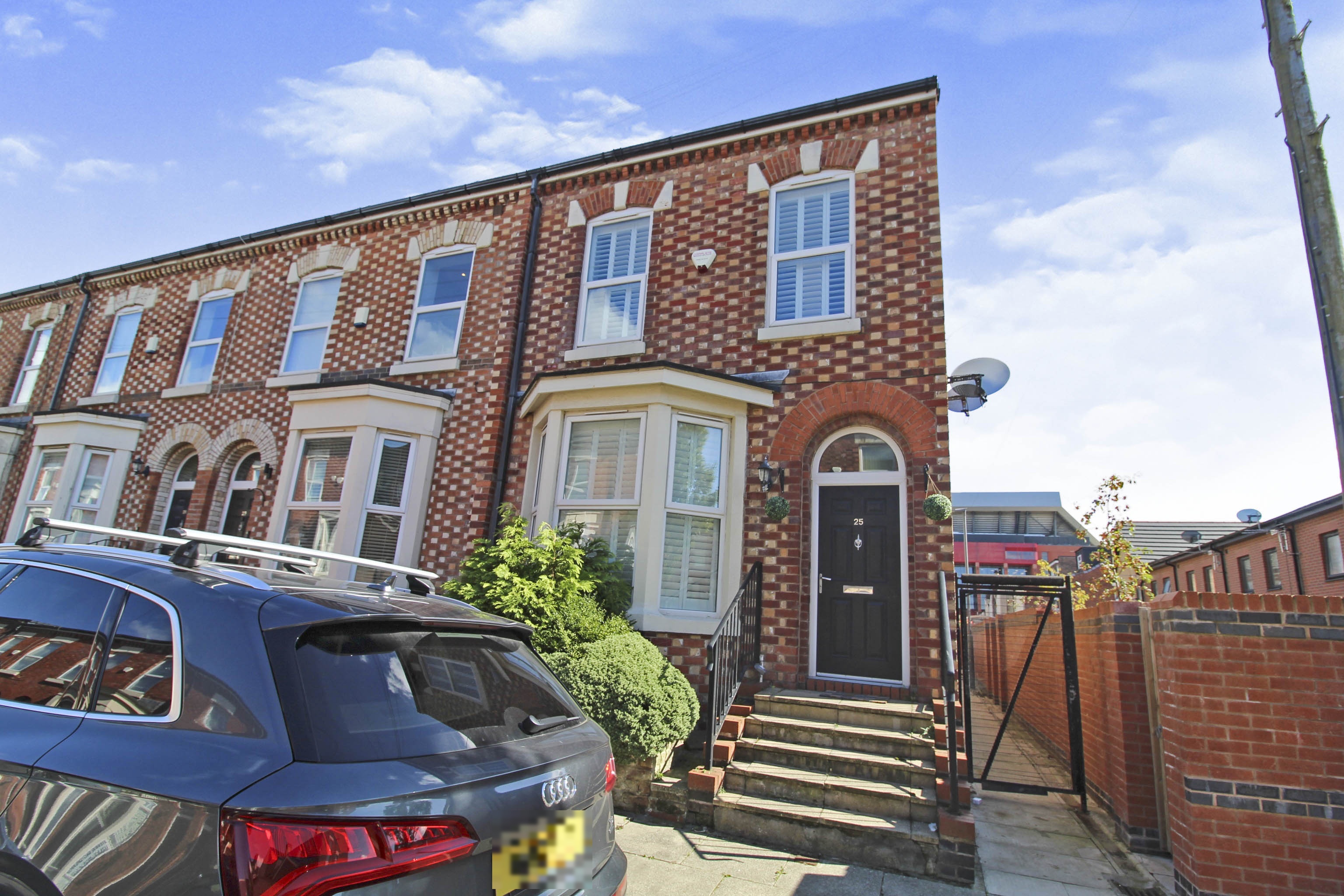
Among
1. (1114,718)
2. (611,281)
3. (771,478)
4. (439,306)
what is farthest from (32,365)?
(1114,718)

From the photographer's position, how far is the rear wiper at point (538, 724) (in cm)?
225

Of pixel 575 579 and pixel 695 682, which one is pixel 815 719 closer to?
pixel 695 682

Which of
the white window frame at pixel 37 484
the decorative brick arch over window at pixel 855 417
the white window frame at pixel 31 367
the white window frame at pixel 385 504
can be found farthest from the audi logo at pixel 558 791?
the white window frame at pixel 31 367

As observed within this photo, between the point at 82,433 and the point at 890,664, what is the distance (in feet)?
43.3

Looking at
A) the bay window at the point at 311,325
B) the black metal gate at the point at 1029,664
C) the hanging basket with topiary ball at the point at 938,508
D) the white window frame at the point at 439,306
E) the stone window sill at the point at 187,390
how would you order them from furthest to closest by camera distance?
the stone window sill at the point at 187,390, the bay window at the point at 311,325, the white window frame at the point at 439,306, the hanging basket with topiary ball at the point at 938,508, the black metal gate at the point at 1029,664

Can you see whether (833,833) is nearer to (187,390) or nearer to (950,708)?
(950,708)

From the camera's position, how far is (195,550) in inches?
86.8

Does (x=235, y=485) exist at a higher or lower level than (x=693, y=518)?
higher

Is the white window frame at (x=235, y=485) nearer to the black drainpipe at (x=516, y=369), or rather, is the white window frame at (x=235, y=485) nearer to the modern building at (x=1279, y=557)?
the black drainpipe at (x=516, y=369)

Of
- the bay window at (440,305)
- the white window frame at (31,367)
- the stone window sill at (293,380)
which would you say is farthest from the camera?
the white window frame at (31,367)

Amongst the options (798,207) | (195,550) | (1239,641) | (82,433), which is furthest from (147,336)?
(1239,641)

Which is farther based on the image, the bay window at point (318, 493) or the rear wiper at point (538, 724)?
the bay window at point (318, 493)

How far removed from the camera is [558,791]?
2111 millimetres

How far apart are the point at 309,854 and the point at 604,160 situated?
363 inches
